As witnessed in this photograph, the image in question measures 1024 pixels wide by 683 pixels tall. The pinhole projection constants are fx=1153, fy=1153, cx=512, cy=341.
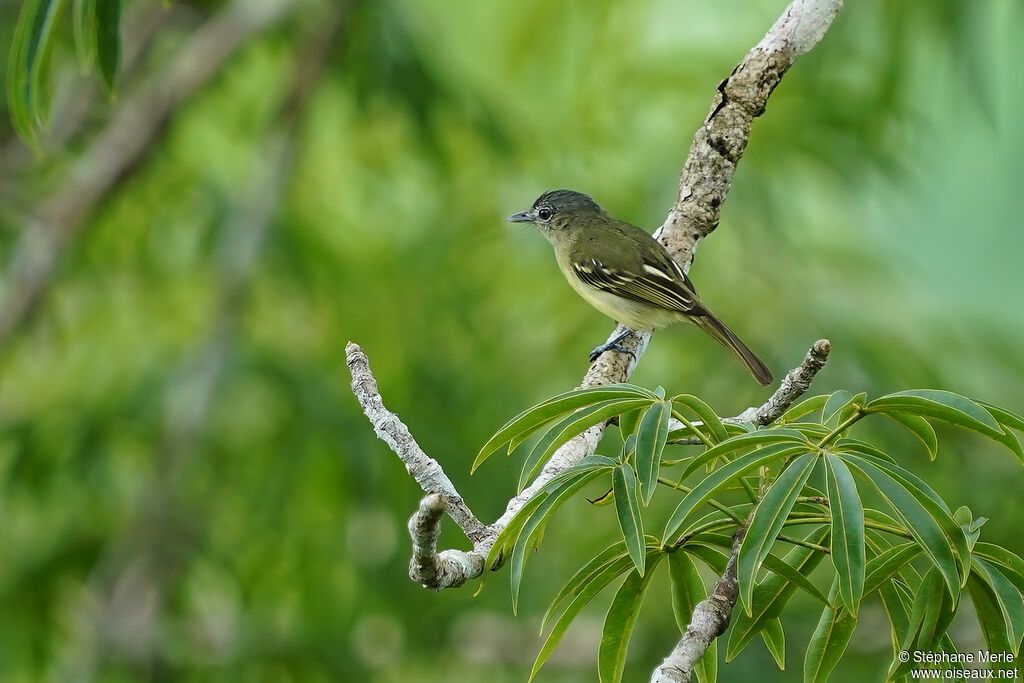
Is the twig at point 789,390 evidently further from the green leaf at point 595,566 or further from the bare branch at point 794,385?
the green leaf at point 595,566

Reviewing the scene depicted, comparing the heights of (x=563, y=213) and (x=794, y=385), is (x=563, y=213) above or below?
above

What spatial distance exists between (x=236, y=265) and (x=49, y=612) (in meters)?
2.69

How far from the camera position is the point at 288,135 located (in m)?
6.89

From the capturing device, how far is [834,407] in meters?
2.03

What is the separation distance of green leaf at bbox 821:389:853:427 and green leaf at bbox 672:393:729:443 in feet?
0.60

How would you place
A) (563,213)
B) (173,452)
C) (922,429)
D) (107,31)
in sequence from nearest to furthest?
1. (922,429)
2. (107,31)
3. (563,213)
4. (173,452)

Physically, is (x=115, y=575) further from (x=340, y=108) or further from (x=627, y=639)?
(x=627, y=639)

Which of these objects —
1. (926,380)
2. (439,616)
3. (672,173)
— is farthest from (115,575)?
(926,380)

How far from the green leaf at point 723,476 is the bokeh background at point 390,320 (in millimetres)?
4422

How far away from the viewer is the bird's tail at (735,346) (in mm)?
4359

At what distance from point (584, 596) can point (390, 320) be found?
207 inches

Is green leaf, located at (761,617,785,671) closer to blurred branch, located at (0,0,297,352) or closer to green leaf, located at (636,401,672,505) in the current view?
green leaf, located at (636,401,672,505)

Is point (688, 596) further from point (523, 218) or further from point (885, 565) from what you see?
point (523, 218)

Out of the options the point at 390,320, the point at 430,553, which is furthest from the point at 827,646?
the point at 390,320
